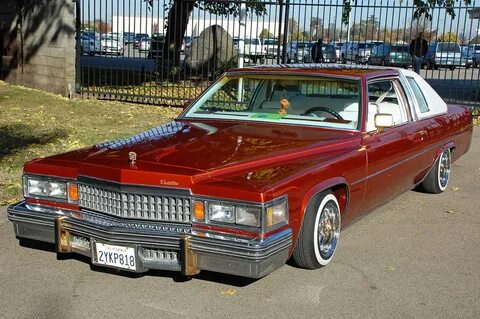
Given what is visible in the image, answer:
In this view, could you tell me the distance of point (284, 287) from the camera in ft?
13.2

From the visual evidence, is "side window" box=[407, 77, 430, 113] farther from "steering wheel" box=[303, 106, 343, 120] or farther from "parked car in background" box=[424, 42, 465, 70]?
"parked car in background" box=[424, 42, 465, 70]

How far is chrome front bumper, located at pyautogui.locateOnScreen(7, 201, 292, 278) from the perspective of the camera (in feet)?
11.5

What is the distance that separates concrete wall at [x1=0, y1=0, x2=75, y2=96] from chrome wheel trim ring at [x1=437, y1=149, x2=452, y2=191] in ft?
30.6

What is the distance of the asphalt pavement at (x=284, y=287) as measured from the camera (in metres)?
3.68

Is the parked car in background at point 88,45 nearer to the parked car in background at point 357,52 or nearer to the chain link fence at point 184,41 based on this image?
the chain link fence at point 184,41

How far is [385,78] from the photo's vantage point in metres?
5.69

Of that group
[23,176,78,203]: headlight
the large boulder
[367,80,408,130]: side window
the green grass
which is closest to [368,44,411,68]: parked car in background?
the large boulder

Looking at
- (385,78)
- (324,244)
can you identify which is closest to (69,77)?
(385,78)

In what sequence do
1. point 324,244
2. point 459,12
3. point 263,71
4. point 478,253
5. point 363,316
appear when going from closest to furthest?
point 363,316 < point 324,244 < point 478,253 < point 263,71 < point 459,12

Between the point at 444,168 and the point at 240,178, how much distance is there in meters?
3.83

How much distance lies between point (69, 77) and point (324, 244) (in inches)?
417

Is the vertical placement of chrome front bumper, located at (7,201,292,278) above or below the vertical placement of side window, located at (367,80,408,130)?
below

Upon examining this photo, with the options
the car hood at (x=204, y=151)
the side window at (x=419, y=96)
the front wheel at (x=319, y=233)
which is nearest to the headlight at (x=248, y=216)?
the car hood at (x=204, y=151)

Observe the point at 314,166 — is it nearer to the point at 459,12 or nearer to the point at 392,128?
the point at 392,128
